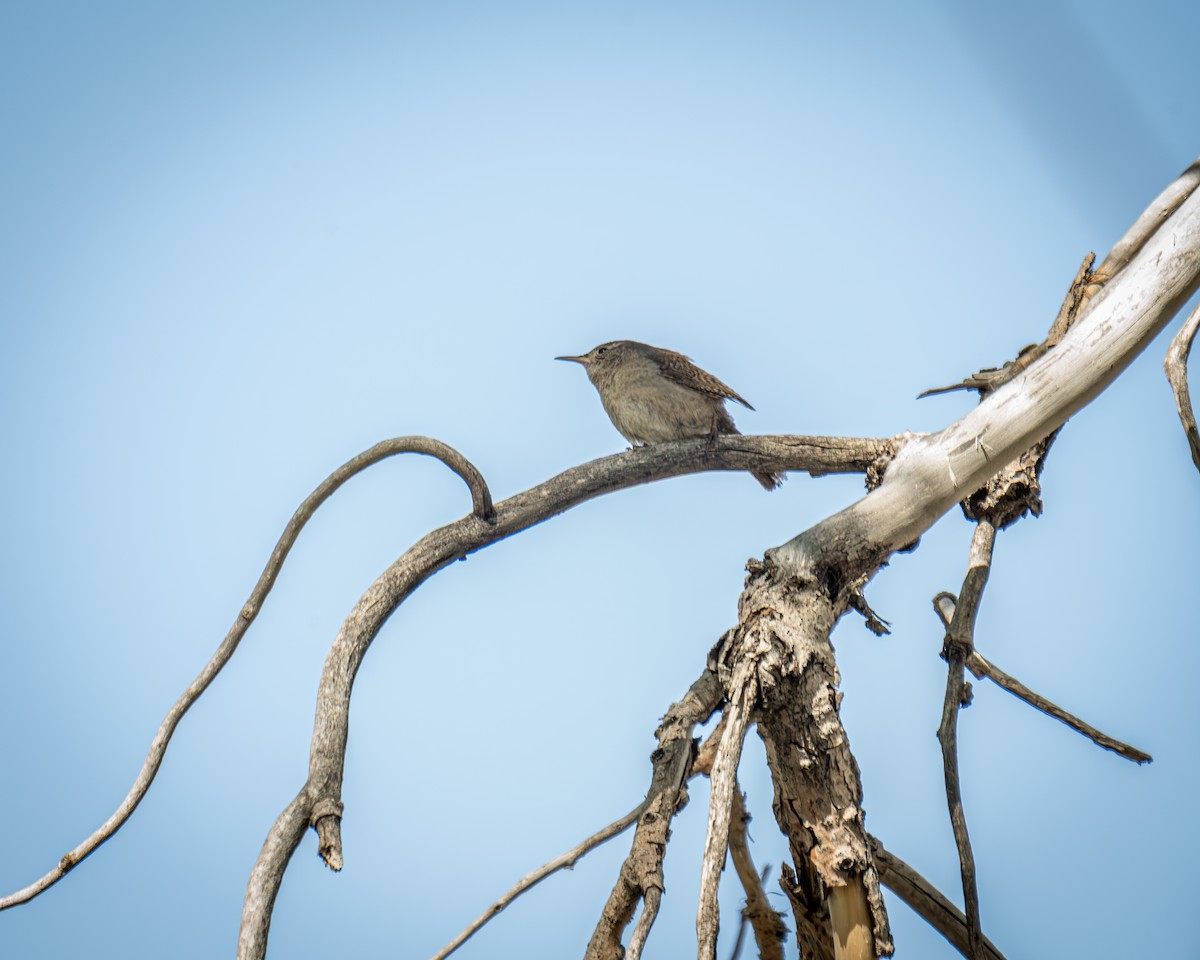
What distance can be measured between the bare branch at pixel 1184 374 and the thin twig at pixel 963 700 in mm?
644

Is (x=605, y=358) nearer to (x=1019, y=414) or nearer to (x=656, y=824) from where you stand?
(x=1019, y=414)

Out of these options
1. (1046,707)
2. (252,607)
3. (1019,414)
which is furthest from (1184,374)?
(252,607)

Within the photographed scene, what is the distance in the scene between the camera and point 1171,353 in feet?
10.7

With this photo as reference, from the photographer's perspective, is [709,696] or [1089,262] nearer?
[709,696]

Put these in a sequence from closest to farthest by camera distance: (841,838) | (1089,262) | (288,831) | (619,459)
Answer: (288,831) < (841,838) < (619,459) < (1089,262)

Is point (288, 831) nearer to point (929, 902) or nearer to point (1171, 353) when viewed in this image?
point (929, 902)

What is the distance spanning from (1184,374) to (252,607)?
2.52m

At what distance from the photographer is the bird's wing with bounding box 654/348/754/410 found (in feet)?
15.5

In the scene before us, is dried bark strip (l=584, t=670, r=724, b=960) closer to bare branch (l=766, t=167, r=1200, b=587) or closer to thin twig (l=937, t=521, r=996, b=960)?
bare branch (l=766, t=167, r=1200, b=587)

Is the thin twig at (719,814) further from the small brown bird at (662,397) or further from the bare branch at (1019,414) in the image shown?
the small brown bird at (662,397)

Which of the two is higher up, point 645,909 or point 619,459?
point 619,459

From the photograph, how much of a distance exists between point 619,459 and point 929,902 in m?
1.42

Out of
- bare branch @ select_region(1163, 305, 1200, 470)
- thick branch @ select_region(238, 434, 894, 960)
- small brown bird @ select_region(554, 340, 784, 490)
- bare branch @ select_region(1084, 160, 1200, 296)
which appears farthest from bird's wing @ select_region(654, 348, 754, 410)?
bare branch @ select_region(1163, 305, 1200, 470)

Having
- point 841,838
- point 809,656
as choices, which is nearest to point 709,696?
point 809,656
